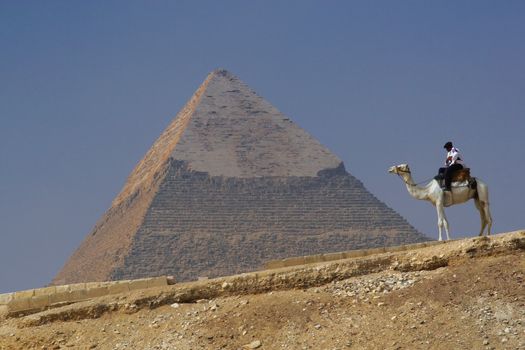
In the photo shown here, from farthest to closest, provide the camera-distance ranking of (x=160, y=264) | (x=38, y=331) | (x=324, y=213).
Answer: (x=324, y=213) → (x=160, y=264) → (x=38, y=331)

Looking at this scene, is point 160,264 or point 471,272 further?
point 160,264

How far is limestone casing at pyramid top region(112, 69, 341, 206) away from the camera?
178 meters

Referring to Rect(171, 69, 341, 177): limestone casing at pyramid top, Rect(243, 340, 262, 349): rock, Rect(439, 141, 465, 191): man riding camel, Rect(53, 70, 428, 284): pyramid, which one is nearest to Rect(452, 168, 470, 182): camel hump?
Rect(439, 141, 465, 191): man riding camel

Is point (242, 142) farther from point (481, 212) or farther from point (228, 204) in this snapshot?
point (481, 212)

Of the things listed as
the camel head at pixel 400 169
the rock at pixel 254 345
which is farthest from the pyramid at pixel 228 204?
the rock at pixel 254 345

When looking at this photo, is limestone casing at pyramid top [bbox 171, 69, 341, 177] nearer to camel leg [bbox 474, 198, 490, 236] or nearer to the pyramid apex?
the pyramid apex

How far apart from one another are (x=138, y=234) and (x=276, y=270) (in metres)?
157

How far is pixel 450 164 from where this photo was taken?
14.8m

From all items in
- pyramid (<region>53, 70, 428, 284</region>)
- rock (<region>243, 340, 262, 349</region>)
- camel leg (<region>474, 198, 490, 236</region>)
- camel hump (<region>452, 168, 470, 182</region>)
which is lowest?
rock (<region>243, 340, 262, 349</region>)

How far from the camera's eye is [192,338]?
35.9ft

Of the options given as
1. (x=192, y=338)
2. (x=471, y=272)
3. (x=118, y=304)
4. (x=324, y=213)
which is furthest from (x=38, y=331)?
(x=324, y=213)

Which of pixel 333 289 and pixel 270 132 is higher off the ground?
pixel 270 132

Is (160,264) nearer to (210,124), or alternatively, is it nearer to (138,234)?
(138,234)

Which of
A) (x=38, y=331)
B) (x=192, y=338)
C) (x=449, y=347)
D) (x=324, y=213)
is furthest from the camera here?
(x=324, y=213)
